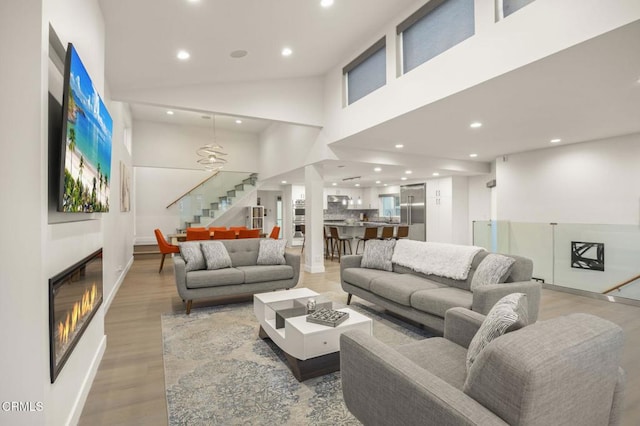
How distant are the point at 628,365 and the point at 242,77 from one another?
6.01 m

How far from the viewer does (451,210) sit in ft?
31.1

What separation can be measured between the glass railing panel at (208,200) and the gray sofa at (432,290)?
278 inches

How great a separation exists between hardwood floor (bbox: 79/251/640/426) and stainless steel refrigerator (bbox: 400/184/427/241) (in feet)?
16.8

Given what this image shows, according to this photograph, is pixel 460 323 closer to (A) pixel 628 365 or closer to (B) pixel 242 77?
(A) pixel 628 365

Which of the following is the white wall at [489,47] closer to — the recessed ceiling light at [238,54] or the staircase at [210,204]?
the recessed ceiling light at [238,54]

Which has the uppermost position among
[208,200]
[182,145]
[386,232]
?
[182,145]

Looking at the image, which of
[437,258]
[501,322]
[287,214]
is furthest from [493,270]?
[287,214]

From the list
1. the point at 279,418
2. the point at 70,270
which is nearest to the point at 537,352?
the point at 279,418

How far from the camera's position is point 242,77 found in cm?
556

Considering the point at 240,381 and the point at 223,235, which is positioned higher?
the point at 223,235

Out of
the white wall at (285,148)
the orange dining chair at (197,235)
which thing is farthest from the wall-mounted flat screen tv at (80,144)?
the orange dining chair at (197,235)

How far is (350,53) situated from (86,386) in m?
5.65

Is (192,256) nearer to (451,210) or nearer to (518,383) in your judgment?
(518,383)

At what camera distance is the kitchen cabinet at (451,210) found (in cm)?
948
